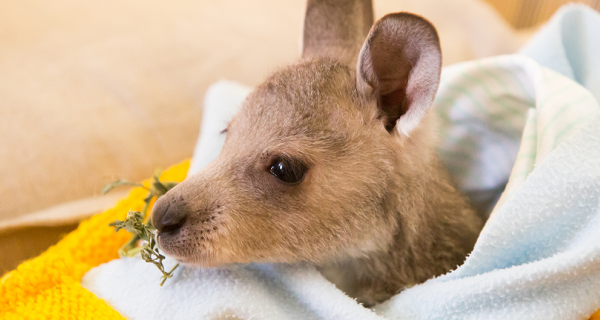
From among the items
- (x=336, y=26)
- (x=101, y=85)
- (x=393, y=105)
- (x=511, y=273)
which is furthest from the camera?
(x=101, y=85)

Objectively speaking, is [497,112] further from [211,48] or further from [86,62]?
[86,62]

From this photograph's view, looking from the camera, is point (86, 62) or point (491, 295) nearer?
point (491, 295)

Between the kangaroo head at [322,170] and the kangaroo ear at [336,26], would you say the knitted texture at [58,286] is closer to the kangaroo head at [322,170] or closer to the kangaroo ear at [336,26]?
the kangaroo head at [322,170]

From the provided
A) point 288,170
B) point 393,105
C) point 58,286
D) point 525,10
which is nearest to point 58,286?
point 58,286

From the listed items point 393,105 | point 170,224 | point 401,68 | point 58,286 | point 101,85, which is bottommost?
point 58,286

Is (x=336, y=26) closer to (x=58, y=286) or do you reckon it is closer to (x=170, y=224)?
(x=170, y=224)

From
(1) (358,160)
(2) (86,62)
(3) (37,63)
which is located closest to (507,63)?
(1) (358,160)

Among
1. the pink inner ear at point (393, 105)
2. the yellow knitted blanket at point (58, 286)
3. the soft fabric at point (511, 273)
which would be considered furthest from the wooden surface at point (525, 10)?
the yellow knitted blanket at point (58, 286)
